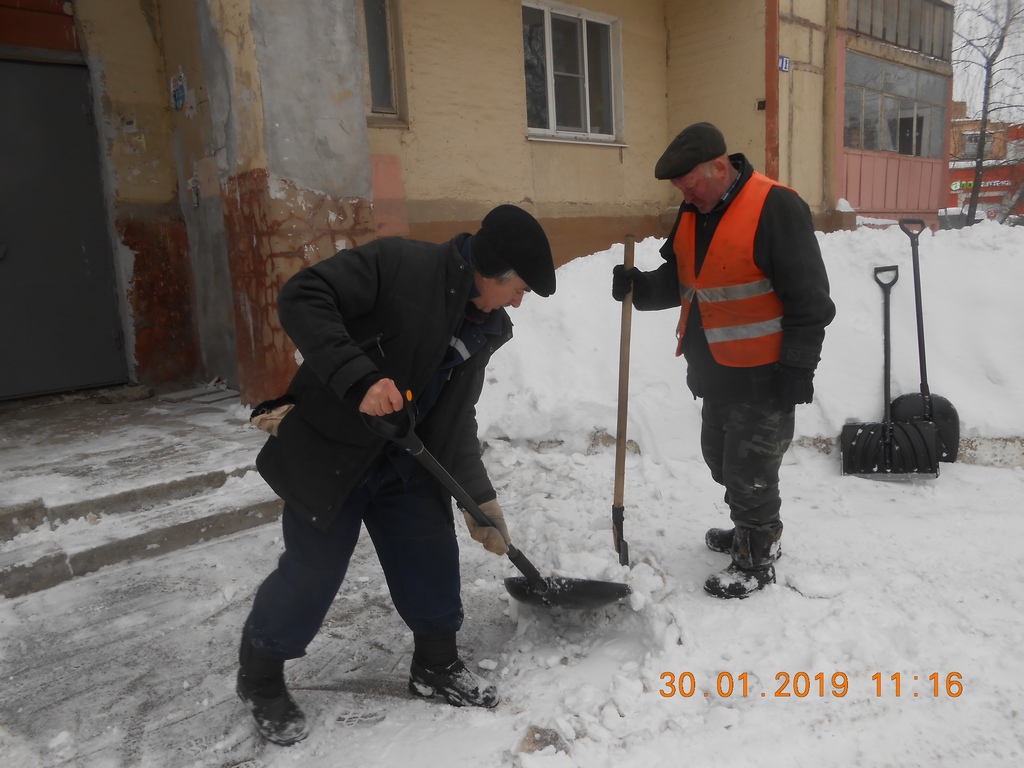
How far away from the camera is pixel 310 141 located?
4.76m

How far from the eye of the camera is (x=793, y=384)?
2.64m

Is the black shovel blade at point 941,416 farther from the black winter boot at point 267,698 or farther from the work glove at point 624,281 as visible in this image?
the black winter boot at point 267,698

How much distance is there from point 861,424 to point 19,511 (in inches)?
173

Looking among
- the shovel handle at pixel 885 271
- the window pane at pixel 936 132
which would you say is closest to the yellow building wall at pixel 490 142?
the shovel handle at pixel 885 271

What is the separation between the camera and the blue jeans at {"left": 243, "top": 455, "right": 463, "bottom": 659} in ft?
6.98

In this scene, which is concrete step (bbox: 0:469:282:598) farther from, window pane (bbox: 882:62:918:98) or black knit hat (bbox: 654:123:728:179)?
window pane (bbox: 882:62:918:98)

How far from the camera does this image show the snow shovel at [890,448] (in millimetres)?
3965

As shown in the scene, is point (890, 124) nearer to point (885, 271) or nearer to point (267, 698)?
point (885, 271)

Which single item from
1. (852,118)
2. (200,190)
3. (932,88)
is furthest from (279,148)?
(932,88)

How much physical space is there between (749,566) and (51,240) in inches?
216

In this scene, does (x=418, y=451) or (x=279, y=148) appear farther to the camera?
(x=279, y=148)

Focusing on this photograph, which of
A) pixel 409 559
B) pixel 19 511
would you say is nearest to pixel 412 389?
pixel 409 559

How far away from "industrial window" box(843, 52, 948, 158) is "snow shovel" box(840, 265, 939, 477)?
743cm

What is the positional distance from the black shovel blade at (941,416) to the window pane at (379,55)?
15.6 feet
